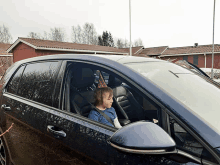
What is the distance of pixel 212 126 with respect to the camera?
982mm

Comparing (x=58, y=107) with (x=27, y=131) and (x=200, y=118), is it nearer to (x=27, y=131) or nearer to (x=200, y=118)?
(x=27, y=131)

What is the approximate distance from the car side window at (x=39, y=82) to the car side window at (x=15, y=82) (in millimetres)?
94

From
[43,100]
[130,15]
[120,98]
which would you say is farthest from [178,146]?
[130,15]

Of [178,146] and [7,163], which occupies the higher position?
[178,146]

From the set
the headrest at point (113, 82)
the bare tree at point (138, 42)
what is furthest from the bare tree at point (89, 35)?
the headrest at point (113, 82)

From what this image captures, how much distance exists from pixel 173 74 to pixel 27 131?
1.52 metres

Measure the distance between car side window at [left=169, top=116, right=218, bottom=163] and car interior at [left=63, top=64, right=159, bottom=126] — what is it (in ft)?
0.61

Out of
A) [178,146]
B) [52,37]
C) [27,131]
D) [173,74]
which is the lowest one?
[27,131]

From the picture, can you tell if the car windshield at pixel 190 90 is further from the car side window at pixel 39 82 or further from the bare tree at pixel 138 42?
the bare tree at pixel 138 42

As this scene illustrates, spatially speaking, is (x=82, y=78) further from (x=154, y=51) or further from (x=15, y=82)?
(x=154, y=51)

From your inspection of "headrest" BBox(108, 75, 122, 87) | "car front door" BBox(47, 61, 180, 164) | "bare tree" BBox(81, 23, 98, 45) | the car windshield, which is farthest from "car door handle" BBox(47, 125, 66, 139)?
"bare tree" BBox(81, 23, 98, 45)

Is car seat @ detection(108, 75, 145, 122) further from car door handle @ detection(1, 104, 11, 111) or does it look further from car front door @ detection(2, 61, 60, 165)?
car door handle @ detection(1, 104, 11, 111)

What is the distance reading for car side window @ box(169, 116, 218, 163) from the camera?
0.92 metres

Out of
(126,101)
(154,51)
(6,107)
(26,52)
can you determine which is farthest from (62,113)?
(154,51)
